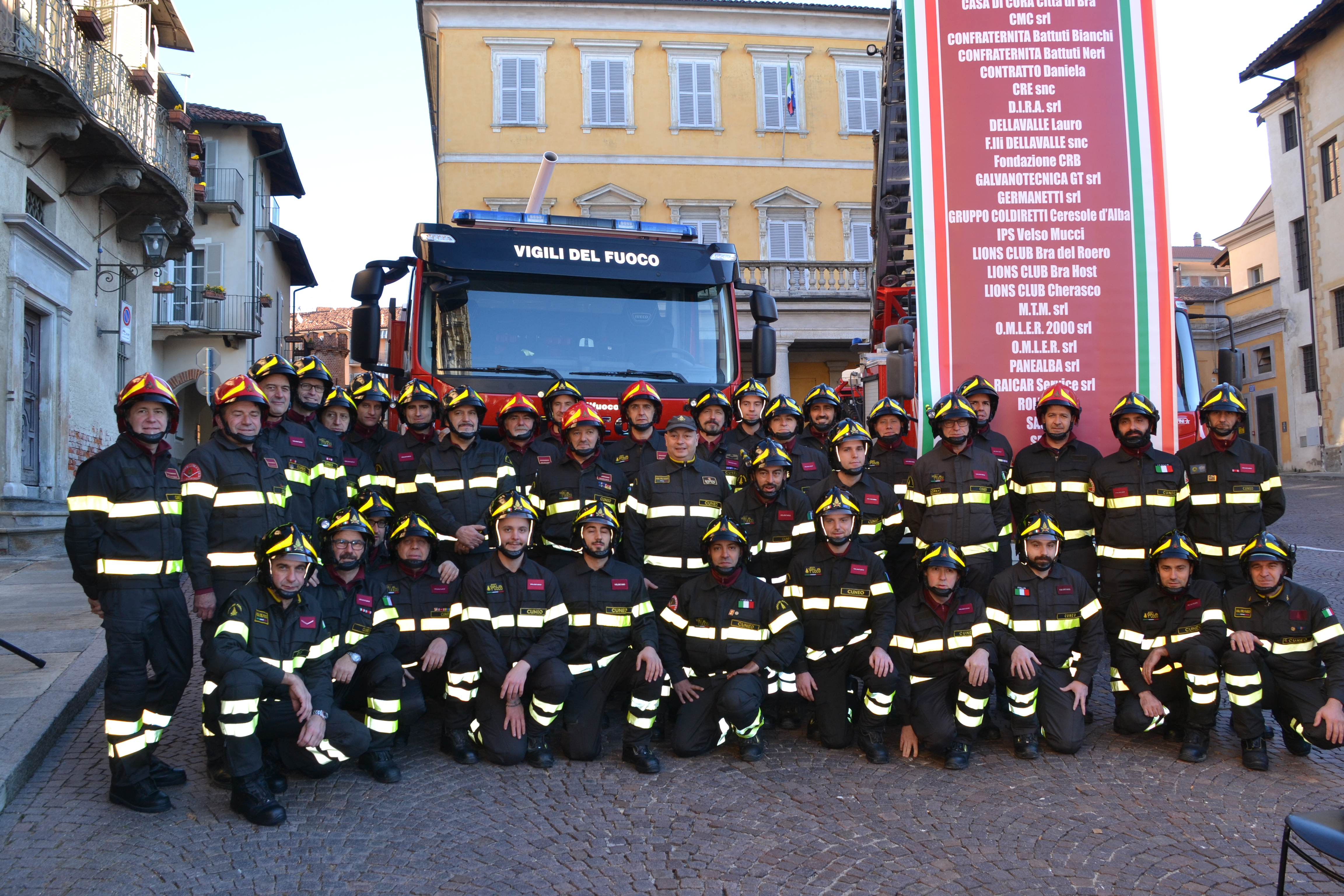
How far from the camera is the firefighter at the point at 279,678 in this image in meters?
4.85

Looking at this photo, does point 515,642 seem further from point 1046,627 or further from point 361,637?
point 1046,627

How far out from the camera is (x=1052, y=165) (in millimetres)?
6824

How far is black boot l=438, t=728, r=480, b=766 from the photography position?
5.64 meters

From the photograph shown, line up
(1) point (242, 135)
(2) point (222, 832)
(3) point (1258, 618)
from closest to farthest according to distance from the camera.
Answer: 1. (2) point (222, 832)
2. (3) point (1258, 618)
3. (1) point (242, 135)

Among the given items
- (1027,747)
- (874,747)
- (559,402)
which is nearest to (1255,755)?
(1027,747)

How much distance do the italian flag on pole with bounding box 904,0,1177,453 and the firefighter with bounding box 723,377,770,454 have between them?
1340 millimetres

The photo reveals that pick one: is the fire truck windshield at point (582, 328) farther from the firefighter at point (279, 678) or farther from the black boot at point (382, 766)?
the black boot at point (382, 766)

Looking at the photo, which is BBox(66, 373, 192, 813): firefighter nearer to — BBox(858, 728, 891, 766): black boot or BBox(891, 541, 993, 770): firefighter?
BBox(858, 728, 891, 766): black boot

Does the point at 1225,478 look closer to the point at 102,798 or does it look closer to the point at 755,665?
the point at 755,665

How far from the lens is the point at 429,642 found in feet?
20.1

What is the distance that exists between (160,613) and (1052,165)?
5837mm

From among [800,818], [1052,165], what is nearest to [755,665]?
[800,818]

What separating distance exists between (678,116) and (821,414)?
2229cm

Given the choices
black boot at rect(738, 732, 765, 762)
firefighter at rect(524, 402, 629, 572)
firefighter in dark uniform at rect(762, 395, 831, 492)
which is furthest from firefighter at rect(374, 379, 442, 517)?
black boot at rect(738, 732, 765, 762)
